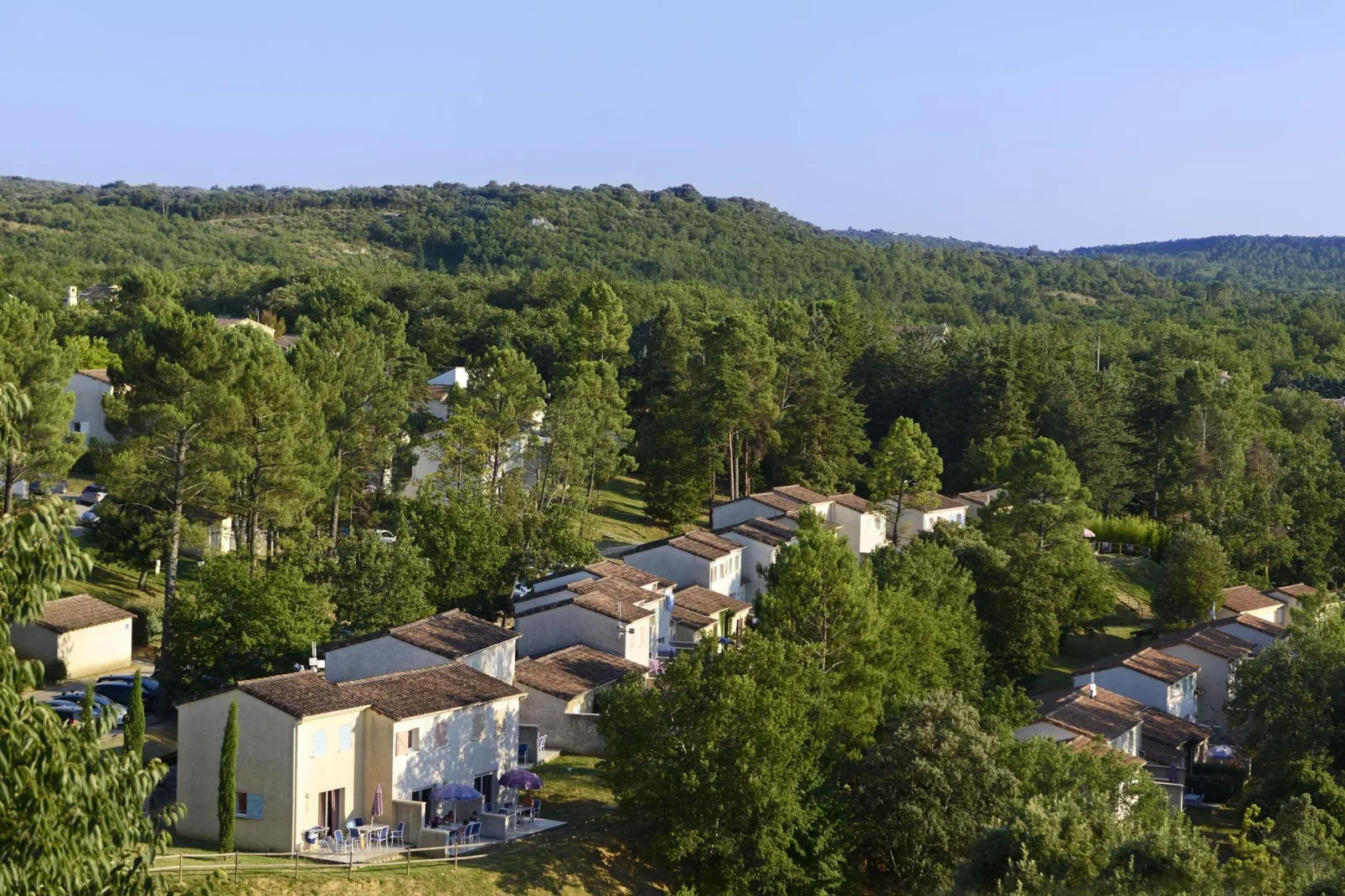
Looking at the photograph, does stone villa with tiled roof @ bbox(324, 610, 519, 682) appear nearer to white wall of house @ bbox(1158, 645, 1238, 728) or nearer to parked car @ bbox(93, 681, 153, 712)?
parked car @ bbox(93, 681, 153, 712)

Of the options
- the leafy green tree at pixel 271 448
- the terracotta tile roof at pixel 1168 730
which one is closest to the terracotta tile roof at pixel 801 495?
the terracotta tile roof at pixel 1168 730

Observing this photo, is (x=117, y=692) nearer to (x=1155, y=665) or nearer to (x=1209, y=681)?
(x=1155, y=665)

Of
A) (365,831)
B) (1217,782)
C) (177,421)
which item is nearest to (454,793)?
(365,831)

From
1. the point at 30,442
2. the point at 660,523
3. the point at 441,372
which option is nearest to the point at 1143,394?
the point at 660,523

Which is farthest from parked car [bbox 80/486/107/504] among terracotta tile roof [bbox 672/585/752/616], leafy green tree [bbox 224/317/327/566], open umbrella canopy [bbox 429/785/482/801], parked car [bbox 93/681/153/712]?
open umbrella canopy [bbox 429/785/482/801]

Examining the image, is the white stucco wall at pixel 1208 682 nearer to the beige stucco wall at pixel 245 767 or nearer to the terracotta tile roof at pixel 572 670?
the terracotta tile roof at pixel 572 670

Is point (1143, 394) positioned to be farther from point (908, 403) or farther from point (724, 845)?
point (724, 845)
